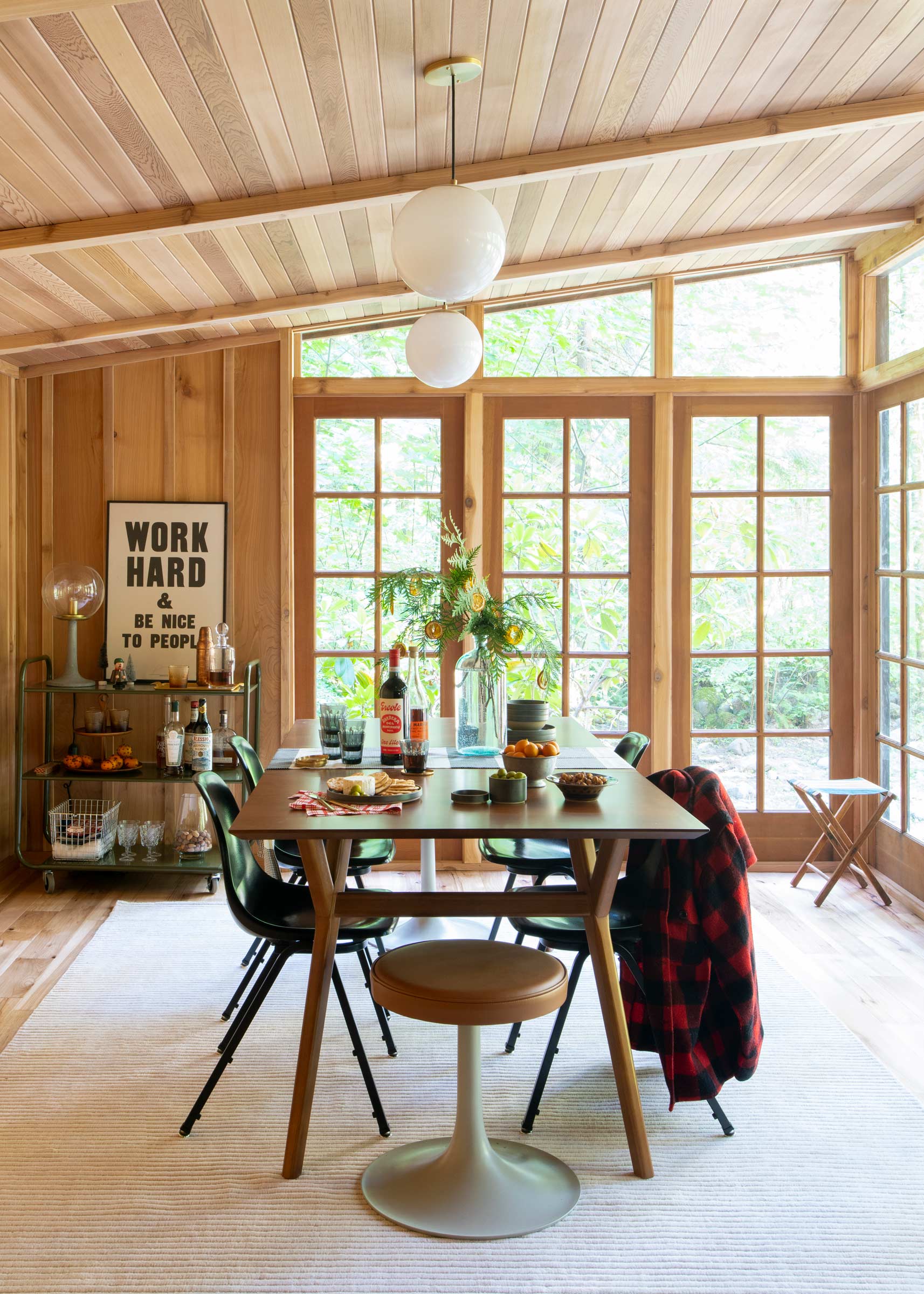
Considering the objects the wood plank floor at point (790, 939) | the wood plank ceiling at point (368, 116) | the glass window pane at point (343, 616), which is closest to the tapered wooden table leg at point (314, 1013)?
the wood plank floor at point (790, 939)

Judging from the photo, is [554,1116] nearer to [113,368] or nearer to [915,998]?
[915,998]

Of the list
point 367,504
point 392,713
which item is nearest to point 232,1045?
point 392,713

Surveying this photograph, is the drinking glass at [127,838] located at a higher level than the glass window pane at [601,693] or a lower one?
lower

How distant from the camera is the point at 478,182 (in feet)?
11.2

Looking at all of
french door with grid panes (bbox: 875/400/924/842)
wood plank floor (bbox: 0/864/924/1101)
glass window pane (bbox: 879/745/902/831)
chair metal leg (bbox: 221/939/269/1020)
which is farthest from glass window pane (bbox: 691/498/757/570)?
chair metal leg (bbox: 221/939/269/1020)

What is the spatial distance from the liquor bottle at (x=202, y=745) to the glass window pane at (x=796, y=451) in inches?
111

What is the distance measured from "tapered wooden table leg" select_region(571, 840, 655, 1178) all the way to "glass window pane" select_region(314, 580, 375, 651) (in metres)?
2.70

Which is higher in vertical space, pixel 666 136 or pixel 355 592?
pixel 666 136

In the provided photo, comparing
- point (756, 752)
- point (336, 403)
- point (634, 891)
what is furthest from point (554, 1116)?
point (336, 403)

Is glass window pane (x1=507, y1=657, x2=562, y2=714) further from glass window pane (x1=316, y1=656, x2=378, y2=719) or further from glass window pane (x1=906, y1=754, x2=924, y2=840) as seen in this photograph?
glass window pane (x1=906, y1=754, x2=924, y2=840)

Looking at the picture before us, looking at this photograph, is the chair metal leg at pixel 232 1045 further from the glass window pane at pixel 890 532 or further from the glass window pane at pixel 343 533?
the glass window pane at pixel 890 532

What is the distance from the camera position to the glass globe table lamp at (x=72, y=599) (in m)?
4.54

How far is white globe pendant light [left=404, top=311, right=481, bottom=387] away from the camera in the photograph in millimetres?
3367

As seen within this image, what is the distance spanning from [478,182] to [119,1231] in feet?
10.2
